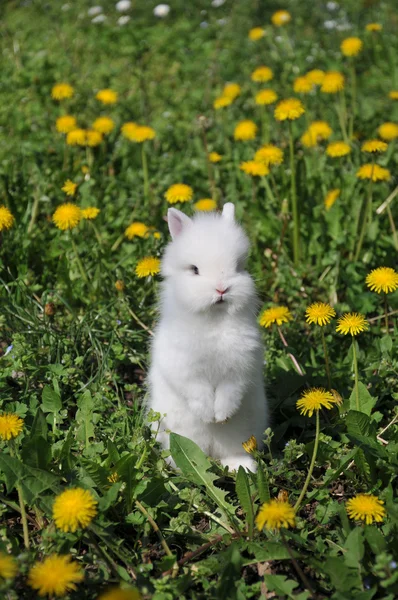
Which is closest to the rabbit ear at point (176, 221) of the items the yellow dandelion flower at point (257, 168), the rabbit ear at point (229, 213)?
the rabbit ear at point (229, 213)

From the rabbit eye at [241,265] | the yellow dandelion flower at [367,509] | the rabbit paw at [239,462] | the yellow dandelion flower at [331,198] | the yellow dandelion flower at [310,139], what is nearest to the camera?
the yellow dandelion flower at [367,509]

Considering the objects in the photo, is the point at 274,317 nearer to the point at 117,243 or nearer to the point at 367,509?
the point at 367,509

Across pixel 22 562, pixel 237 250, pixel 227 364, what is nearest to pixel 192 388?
pixel 227 364

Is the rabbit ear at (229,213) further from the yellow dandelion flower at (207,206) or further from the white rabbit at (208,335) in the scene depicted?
the yellow dandelion flower at (207,206)

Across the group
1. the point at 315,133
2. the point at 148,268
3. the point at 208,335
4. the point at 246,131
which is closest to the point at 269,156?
the point at 246,131

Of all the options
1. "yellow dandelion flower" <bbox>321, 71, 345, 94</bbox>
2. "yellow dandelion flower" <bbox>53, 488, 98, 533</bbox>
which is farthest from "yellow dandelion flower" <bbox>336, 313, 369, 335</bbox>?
"yellow dandelion flower" <bbox>321, 71, 345, 94</bbox>

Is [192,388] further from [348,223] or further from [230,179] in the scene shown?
[230,179]
